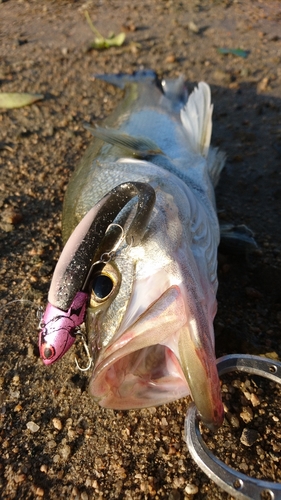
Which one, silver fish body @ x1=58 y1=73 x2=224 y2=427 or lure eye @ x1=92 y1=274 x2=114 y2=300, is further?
lure eye @ x1=92 y1=274 x2=114 y2=300

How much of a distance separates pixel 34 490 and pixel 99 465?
0.30 m

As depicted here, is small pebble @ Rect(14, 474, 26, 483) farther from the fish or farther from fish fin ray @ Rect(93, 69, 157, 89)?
fish fin ray @ Rect(93, 69, 157, 89)

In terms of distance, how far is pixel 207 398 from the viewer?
1.51 metres

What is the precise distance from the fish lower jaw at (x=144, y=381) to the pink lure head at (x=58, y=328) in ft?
0.77

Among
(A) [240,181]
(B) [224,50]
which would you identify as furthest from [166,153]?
(B) [224,50]

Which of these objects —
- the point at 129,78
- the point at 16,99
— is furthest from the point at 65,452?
the point at 16,99

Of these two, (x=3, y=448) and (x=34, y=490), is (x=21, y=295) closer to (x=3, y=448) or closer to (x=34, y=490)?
(x=3, y=448)

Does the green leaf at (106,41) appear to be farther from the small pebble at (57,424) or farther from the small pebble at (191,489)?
the small pebble at (191,489)

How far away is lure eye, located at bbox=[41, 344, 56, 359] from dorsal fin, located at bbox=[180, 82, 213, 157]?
77.0 inches

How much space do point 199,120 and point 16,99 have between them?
6.96 ft

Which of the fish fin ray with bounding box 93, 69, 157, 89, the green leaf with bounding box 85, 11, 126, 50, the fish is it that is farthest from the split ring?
the green leaf with bounding box 85, 11, 126, 50

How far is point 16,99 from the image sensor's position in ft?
14.4

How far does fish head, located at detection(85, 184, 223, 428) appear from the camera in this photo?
5.08 ft

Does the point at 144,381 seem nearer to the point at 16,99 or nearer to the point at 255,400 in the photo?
the point at 255,400
